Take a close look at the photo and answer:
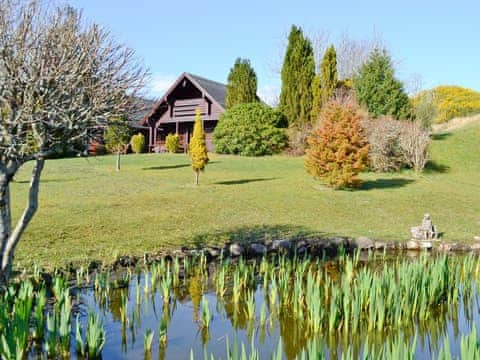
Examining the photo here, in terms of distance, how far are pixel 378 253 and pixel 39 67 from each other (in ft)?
25.7

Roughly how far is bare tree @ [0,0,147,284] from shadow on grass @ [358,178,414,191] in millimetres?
14125

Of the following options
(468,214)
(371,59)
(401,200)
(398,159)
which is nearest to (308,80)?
(371,59)

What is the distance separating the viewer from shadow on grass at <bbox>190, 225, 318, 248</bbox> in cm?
1048

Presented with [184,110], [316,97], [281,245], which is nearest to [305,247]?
[281,245]

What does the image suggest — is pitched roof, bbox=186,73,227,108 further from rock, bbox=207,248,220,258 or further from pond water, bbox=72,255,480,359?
pond water, bbox=72,255,480,359

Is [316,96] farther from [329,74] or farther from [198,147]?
[198,147]

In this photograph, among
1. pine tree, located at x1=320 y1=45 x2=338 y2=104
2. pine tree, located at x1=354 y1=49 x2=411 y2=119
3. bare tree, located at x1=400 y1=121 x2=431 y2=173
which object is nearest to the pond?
bare tree, located at x1=400 y1=121 x2=431 y2=173

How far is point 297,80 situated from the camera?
3181cm

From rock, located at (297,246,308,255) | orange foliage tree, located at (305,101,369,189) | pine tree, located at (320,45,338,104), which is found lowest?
rock, located at (297,246,308,255)

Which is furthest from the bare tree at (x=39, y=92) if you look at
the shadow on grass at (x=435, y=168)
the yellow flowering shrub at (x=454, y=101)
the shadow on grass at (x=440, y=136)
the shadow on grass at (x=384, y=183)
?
the yellow flowering shrub at (x=454, y=101)

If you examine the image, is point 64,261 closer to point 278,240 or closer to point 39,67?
point 39,67

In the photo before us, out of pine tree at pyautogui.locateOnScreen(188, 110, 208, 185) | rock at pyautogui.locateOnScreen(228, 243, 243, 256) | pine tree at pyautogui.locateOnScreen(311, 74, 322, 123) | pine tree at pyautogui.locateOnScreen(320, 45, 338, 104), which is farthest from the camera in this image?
pine tree at pyautogui.locateOnScreen(320, 45, 338, 104)

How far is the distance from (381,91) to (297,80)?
19.2 ft

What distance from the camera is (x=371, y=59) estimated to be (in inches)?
1185
